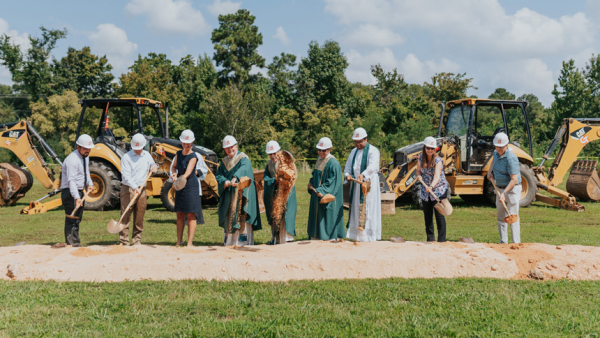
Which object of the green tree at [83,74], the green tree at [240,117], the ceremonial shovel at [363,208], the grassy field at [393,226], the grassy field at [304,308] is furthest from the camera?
the green tree at [83,74]

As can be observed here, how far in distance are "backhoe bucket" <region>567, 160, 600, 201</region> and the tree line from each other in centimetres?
1539

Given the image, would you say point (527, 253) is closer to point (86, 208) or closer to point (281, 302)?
point (281, 302)

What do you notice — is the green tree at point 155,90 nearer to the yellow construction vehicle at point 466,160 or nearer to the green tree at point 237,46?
the green tree at point 237,46

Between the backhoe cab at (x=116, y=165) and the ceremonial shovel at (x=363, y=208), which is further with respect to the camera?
the backhoe cab at (x=116, y=165)

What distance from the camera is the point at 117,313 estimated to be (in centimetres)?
489

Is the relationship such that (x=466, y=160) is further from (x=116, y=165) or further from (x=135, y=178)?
(x=116, y=165)

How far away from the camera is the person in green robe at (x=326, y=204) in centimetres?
809

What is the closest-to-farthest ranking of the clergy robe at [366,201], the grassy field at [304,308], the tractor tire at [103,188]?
the grassy field at [304,308] → the clergy robe at [366,201] → the tractor tire at [103,188]

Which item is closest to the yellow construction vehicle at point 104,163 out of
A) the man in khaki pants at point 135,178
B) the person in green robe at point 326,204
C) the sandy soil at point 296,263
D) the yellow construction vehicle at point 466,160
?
the man in khaki pants at point 135,178

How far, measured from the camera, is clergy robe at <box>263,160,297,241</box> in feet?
26.6

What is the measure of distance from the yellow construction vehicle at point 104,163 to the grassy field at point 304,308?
7.70 meters

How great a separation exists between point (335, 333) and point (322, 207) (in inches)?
149

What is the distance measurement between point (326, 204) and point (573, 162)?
1101cm

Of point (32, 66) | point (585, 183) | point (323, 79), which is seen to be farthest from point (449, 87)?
point (32, 66)
